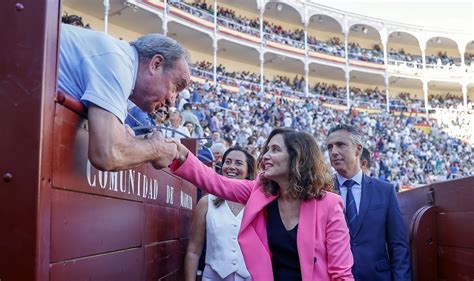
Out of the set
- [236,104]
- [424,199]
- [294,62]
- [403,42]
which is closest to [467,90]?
[403,42]

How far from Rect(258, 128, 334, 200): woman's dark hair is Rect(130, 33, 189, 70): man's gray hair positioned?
0.65m

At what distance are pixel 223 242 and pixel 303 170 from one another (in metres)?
0.90

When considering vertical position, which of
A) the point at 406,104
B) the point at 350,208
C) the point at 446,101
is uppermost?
the point at 446,101

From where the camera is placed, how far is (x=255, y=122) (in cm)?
2023

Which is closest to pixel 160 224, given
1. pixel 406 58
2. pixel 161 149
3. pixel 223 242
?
pixel 223 242

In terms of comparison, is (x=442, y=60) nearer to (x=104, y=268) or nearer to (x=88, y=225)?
(x=104, y=268)

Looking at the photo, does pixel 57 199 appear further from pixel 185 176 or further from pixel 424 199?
pixel 424 199

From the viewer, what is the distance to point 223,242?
2865 mm

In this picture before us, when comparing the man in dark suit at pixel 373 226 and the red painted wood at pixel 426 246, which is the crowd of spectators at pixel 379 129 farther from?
the red painted wood at pixel 426 246

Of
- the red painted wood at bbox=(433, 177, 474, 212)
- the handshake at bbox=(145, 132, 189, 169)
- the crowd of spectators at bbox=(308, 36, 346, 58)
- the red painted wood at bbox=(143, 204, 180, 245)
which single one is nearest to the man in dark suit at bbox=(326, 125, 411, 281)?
the red painted wood at bbox=(433, 177, 474, 212)

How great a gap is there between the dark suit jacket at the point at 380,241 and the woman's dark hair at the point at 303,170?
1.94 feet

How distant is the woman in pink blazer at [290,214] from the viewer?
80.1 inches

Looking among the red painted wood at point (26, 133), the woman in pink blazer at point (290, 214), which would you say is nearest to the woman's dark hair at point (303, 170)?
the woman in pink blazer at point (290, 214)

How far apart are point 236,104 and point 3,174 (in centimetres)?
2018
